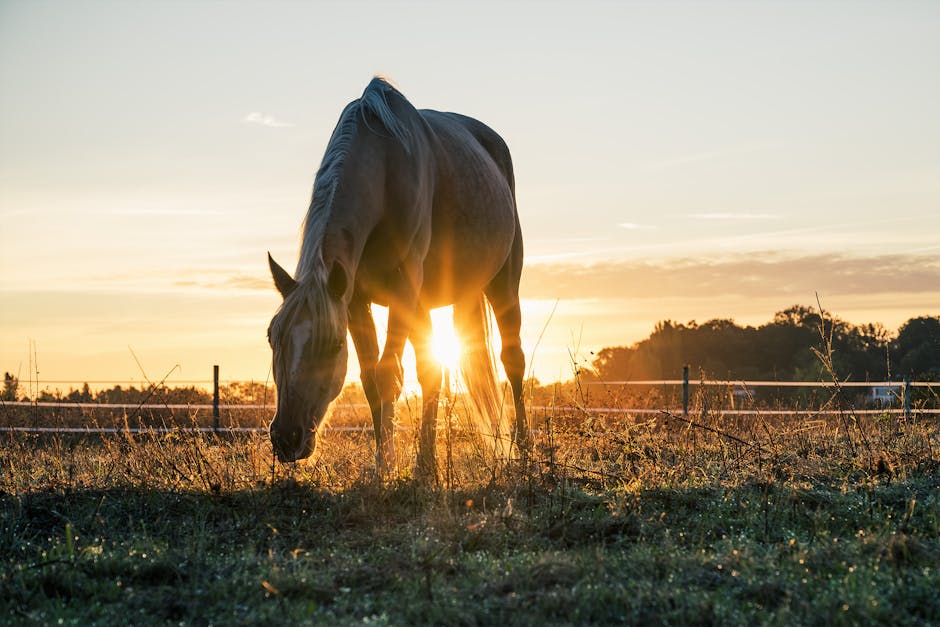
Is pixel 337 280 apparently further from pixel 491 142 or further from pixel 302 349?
pixel 491 142

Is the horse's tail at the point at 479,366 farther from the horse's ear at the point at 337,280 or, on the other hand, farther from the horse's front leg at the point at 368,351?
the horse's ear at the point at 337,280

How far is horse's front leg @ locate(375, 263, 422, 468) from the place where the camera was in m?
5.94

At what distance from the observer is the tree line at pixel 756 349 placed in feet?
109

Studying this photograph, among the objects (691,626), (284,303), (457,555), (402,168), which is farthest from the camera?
(402,168)

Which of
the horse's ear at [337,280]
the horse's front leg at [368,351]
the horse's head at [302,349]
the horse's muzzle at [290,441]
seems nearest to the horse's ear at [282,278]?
the horse's head at [302,349]

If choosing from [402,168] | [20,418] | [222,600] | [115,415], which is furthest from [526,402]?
[20,418]

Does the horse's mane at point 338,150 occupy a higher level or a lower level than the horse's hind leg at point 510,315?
higher

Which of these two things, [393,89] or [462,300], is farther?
[462,300]

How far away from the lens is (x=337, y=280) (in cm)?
491

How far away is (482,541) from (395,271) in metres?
2.46

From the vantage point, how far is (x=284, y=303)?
4754 mm

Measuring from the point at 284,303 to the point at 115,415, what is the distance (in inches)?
538

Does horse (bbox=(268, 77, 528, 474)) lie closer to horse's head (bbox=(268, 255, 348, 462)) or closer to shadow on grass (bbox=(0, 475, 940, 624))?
horse's head (bbox=(268, 255, 348, 462))

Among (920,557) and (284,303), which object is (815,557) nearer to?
(920,557)
